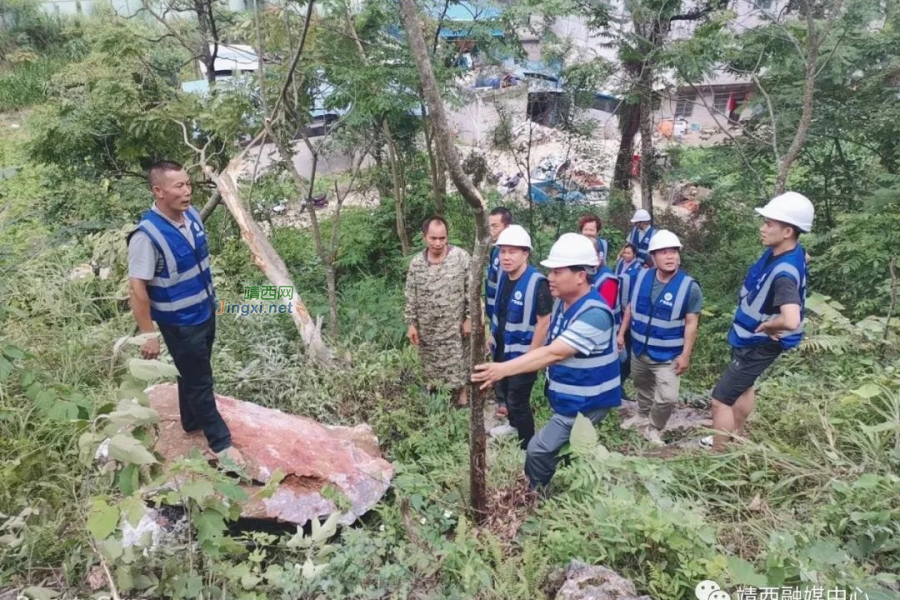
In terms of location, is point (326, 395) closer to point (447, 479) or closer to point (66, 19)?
point (447, 479)

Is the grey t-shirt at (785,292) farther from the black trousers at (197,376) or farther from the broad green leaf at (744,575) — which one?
the black trousers at (197,376)

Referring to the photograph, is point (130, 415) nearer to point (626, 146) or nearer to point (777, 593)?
point (777, 593)

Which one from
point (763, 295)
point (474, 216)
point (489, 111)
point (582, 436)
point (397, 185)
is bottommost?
point (582, 436)

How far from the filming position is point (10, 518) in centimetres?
257

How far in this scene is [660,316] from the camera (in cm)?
409

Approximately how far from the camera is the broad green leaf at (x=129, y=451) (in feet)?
6.10

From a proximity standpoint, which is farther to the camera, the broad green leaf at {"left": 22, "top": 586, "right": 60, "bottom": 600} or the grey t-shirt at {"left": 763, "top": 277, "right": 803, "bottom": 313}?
the grey t-shirt at {"left": 763, "top": 277, "right": 803, "bottom": 313}

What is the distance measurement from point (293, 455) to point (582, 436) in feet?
5.96

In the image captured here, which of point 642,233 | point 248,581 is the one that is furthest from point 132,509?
point 642,233

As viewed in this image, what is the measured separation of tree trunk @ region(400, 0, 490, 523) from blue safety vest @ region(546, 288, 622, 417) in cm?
56

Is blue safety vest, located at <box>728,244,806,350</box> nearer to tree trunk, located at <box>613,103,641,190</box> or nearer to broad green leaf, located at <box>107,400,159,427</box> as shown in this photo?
broad green leaf, located at <box>107,400,159,427</box>

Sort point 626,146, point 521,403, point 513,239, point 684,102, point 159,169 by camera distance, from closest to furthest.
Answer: point 159,169 → point 513,239 → point 521,403 → point 626,146 → point 684,102

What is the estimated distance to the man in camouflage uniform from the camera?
4.31 metres

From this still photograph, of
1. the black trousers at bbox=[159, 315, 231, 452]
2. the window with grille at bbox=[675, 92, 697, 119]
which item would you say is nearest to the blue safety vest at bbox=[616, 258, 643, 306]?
the window with grille at bbox=[675, 92, 697, 119]
